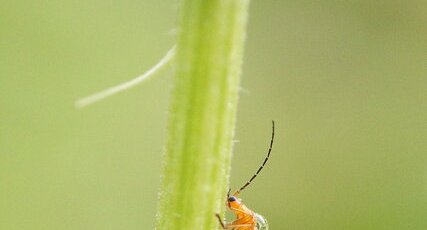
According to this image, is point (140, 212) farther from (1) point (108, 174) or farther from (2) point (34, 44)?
(2) point (34, 44)

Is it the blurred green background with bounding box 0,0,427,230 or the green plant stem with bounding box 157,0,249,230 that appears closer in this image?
the green plant stem with bounding box 157,0,249,230

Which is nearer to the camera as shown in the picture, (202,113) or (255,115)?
(202,113)

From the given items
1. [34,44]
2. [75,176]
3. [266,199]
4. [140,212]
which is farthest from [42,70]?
[266,199]

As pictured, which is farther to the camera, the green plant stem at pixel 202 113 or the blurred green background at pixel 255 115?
the blurred green background at pixel 255 115
